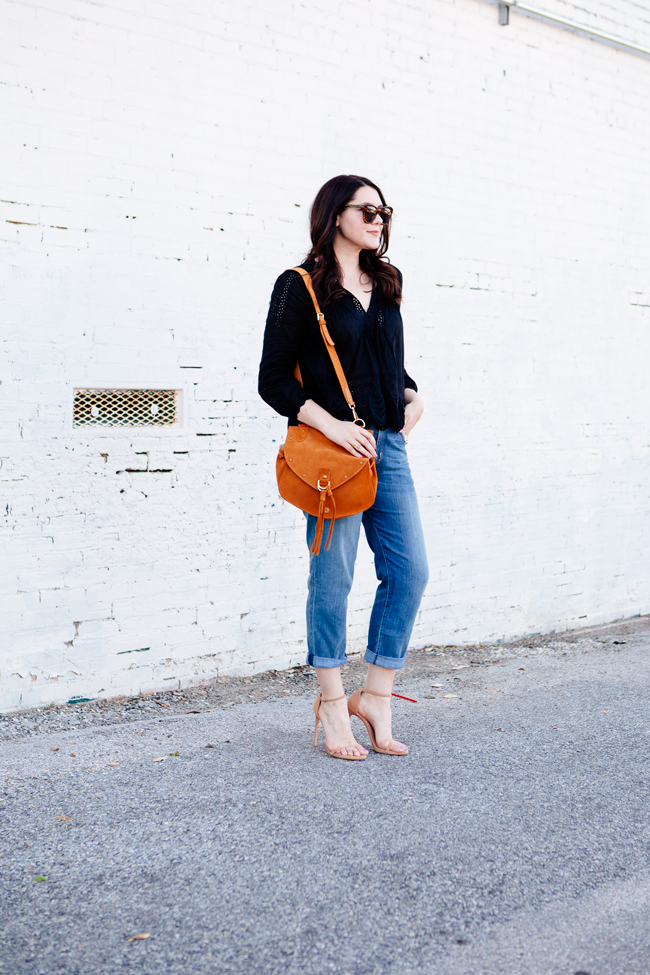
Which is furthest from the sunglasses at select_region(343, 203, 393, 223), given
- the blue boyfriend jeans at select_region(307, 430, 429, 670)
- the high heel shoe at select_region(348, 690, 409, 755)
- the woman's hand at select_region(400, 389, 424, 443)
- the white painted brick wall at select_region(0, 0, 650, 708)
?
the high heel shoe at select_region(348, 690, 409, 755)

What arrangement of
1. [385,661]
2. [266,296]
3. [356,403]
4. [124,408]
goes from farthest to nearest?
1. [266,296]
2. [124,408]
3. [385,661]
4. [356,403]

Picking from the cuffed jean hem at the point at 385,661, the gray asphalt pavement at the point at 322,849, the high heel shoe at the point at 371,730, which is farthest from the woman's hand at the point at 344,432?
the gray asphalt pavement at the point at 322,849

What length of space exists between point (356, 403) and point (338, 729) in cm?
115

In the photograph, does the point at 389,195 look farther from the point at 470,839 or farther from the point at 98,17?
the point at 470,839

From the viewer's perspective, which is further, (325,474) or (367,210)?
(367,210)

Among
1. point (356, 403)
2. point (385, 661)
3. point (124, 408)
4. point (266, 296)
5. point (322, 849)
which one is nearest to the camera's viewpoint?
Result: point (322, 849)

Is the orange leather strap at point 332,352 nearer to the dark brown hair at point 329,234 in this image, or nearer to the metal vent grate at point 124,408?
the dark brown hair at point 329,234

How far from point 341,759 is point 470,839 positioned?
0.66 m

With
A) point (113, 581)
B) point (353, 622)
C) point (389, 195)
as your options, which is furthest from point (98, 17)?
point (353, 622)

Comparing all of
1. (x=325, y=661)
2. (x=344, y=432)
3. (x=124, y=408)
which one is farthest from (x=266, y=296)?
(x=325, y=661)

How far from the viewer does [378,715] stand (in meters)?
3.16

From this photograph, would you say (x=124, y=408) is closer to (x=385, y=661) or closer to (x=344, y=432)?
(x=344, y=432)

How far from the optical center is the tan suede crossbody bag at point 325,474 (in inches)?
114

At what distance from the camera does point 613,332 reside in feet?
19.2
